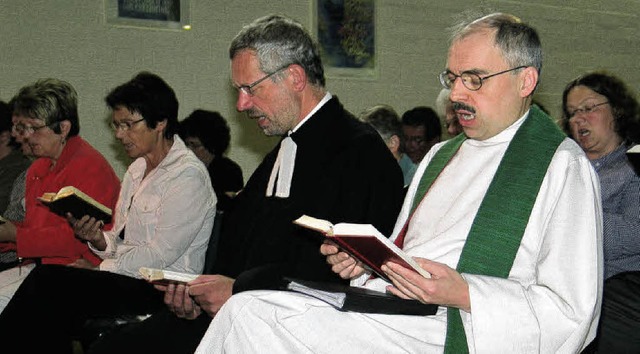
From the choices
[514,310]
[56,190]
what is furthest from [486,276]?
[56,190]

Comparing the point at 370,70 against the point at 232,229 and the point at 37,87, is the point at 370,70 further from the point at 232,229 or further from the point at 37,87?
the point at 232,229

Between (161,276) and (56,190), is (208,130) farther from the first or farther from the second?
(161,276)

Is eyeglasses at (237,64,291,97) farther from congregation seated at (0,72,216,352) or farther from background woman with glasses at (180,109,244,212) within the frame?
background woman with glasses at (180,109,244,212)

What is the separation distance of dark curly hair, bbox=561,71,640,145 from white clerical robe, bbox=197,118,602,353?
1.46 metres

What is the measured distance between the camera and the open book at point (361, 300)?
2254 mm

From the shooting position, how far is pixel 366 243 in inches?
82.9

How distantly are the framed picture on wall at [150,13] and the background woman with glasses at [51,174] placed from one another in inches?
88.7

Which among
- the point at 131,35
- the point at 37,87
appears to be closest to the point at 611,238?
the point at 37,87

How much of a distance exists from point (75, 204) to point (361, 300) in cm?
203

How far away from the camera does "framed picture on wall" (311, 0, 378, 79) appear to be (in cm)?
785

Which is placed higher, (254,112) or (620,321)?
(254,112)

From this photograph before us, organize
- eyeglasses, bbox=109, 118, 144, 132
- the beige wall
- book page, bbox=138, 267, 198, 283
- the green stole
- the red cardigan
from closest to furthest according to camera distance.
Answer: the green stole → book page, bbox=138, 267, 198, 283 → eyeglasses, bbox=109, 118, 144, 132 → the red cardigan → the beige wall

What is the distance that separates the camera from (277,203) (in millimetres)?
3301

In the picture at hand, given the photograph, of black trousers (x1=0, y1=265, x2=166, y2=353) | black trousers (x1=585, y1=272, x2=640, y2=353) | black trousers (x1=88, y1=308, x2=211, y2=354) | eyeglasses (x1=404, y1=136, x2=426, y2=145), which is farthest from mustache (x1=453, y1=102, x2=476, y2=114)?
eyeglasses (x1=404, y1=136, x2=426, y2=145)
